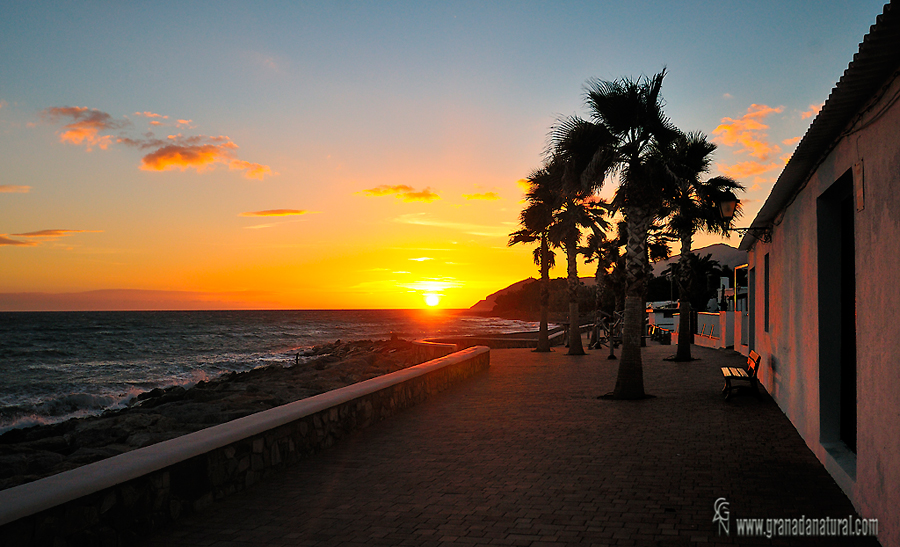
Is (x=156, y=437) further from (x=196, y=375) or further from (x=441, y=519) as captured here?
(x=196, y=375)

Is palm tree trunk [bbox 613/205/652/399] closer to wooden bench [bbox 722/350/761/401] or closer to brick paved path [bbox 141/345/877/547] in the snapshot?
brick paved path [bbox 141/345/877/547]

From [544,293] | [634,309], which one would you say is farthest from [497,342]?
[634,309]

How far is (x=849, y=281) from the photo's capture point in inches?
241

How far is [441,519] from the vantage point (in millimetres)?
5008

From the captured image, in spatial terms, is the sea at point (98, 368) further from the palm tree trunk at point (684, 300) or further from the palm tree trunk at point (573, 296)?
the palm tree trunk at point (684, 300)

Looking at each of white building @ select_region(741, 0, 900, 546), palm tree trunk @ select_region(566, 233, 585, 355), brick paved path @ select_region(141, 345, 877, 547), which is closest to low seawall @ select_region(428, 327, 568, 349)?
palm tree trunk @ select_region(566, 233, 585, 355)

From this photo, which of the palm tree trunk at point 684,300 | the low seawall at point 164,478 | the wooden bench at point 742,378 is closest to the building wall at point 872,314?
the wooden bench at point 742,378

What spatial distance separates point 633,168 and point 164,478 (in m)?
10.1

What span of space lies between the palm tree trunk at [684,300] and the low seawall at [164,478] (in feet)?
43.5

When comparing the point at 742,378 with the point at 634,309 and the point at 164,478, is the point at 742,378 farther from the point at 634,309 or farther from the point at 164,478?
the point at 164,478

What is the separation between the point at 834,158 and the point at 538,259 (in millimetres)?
20272

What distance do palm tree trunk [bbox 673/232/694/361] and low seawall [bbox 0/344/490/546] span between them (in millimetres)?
13274

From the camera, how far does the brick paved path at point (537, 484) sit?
4.69 metres

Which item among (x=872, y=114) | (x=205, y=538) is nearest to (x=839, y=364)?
(x=872, y=114)
